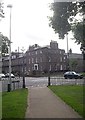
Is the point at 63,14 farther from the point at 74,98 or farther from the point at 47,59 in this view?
the point at 47,59

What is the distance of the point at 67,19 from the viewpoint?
2338cm

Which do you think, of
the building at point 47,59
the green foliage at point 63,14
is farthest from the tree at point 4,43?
the building at point 47,59

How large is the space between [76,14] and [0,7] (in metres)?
6.92

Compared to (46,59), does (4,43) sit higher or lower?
lower

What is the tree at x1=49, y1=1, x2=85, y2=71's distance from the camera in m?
22.3

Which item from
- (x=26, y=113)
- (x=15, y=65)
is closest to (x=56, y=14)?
(x=26, y=113)

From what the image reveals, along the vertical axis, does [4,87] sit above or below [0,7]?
below

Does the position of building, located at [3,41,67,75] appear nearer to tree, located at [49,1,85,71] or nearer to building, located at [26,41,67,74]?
building, located at [26,41,67,74]

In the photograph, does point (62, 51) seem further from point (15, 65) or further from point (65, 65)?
point (15, 65)

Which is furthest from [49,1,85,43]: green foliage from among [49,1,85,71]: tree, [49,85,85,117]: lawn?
[49,85,85,117]: lawn

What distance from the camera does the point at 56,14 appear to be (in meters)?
23.1

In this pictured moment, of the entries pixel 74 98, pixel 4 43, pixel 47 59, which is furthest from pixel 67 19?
pixel 47 59

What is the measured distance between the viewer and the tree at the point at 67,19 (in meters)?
22.3

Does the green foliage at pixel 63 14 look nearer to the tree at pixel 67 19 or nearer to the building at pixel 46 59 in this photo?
the tree at pixel 67 19
